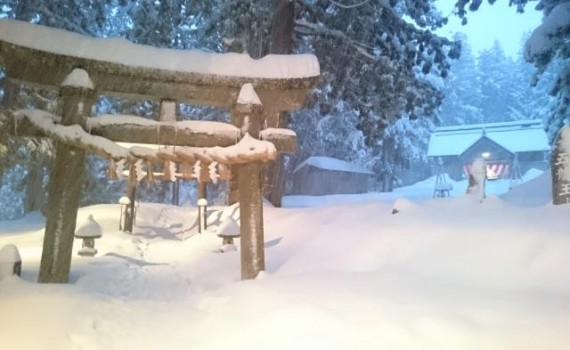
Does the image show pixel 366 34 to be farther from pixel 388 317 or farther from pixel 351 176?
pixel 351 176

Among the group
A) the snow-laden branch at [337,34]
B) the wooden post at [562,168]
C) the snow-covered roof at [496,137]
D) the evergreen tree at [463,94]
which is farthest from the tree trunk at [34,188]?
the evergreen tree at [463,94]

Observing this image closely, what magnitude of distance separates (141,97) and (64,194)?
1891mm

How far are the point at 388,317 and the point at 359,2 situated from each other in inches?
468

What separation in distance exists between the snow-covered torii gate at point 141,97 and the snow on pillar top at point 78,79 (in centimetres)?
1

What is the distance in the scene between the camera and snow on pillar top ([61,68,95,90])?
598 cm

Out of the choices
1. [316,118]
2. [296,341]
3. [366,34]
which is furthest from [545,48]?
[316,118]

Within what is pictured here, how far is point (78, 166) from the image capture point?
612cm

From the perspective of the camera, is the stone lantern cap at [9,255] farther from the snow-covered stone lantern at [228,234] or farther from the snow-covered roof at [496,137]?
the snow-covered roof at [496,137]

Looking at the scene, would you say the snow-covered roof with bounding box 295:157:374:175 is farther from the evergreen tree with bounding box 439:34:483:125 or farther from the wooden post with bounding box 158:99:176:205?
the evergreen tree with bounding box 439:34:483:125

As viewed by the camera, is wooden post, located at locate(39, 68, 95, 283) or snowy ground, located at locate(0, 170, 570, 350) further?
wooden post, located at locate(39, 68, 95, 283)

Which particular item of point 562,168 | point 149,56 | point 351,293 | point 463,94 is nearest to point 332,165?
point 562,168

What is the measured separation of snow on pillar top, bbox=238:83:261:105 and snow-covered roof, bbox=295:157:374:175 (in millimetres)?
25016

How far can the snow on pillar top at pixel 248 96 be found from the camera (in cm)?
654

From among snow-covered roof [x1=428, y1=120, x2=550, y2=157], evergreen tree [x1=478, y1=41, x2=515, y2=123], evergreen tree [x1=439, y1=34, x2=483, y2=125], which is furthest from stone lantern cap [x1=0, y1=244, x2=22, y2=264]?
evergreen tree [x1=478, y1=41, x2=515, y2=123]
